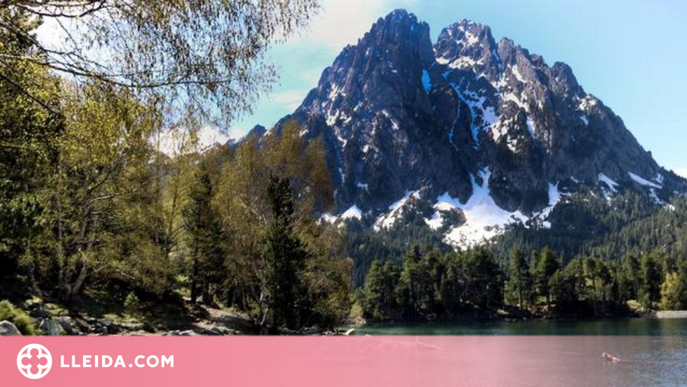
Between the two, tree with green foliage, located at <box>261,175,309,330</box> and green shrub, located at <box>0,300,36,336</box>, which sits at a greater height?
tree with green foliage, located at <box>261,175,309,330</box>

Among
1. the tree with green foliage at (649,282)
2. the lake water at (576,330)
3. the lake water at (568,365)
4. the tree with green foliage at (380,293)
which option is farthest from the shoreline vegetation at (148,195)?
the tree with green foliage at (649,282)

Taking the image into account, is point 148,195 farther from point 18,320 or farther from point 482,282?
point 482,282

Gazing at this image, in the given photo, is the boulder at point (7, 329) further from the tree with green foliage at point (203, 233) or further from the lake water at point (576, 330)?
the lake water at point (576, 330)

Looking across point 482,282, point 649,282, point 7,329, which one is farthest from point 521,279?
point 7,329

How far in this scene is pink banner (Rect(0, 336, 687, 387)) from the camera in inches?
380

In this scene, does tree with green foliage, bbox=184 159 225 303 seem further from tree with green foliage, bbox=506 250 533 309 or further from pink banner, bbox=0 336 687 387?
tree with green foliage, bbox=506 250 533 309

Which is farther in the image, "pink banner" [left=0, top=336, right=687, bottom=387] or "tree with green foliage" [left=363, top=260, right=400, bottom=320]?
"tree with green foliage" [left=363, top=260, right=400, bottom=320]

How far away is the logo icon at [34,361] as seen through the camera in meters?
9.41

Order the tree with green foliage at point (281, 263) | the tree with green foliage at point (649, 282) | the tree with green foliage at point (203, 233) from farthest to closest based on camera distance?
the tree with green foliage at point (649, 282) → the tree with green foliage at point (203, 233) → the tree with green foliage at point (281, 263)

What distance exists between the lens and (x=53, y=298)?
77.2 feet

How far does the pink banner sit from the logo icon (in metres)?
0.02

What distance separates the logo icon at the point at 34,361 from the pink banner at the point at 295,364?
16mm

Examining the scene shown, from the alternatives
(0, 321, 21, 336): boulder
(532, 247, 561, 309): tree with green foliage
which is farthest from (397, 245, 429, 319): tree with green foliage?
(0, 321, 21, 336): boulder

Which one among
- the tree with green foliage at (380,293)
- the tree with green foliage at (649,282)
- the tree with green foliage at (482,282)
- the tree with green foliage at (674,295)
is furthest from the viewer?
the tree with green foliage at (482,282)
